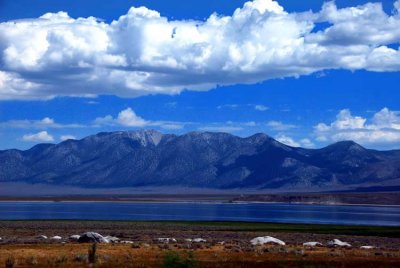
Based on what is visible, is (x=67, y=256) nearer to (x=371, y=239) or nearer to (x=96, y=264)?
(x=96, y=264)

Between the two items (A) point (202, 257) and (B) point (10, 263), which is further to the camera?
(A) point (202, 257)

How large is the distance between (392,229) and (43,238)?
174ft

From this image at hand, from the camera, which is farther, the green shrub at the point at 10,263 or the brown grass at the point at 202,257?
the brown grass at the point at 202,257

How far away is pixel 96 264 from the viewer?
43.2 meters

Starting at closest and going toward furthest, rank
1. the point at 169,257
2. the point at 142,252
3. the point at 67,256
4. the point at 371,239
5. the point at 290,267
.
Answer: the point at 169,257
the point at 290,267
the point at 67,256
the point at 142,252
the point at 371,239

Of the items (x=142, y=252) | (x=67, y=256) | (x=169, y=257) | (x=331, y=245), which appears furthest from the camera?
(x=331, y=245)

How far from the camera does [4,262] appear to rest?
43812 millimetres

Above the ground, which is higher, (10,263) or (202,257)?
(10,263)

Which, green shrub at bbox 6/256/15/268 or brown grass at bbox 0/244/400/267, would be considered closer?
green shrub at bbox 6/256/15/268

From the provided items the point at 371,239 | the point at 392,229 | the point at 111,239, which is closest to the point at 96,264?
the point at 111,239

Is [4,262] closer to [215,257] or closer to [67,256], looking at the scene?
[67,256]

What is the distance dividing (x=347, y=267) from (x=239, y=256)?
9435 millimetres

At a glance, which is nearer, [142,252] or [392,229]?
[142,252]

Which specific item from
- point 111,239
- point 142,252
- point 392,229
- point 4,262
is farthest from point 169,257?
point 392,229
